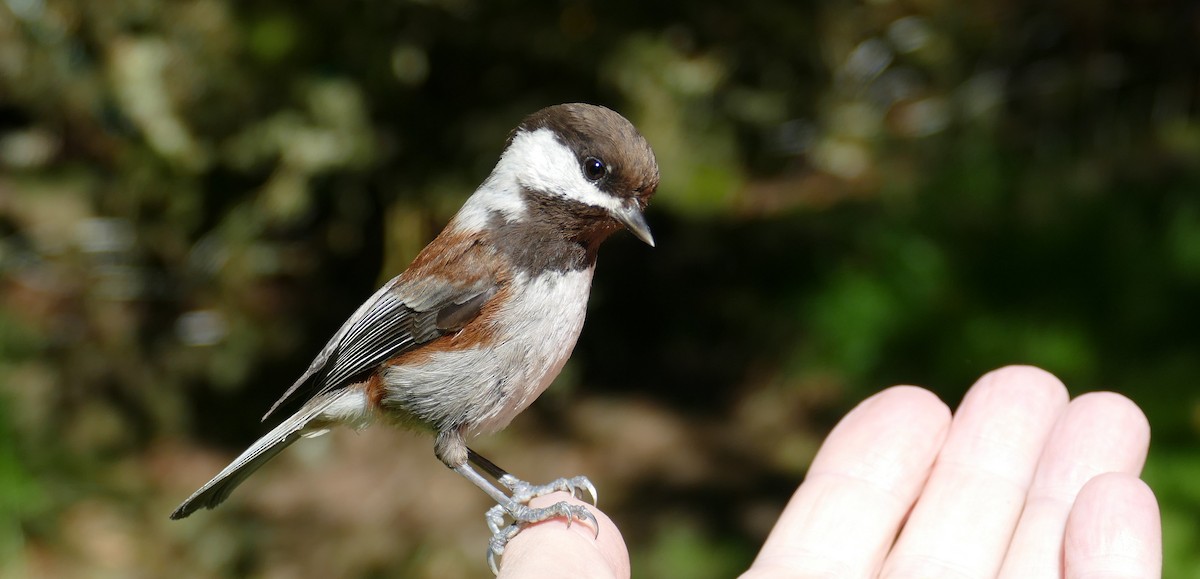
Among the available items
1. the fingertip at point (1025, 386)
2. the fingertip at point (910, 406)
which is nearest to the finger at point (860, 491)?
the fingertip at point (910, 406)

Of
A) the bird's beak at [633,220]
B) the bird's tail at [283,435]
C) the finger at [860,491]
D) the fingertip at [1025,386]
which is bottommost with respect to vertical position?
the bird's tail at [283,435]

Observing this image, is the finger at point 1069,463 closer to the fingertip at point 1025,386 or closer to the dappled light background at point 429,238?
the fingertip at point 1025,386

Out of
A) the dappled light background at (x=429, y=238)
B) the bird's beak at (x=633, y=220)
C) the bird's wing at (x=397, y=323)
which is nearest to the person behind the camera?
the bird's beak at (x=633, y=220)

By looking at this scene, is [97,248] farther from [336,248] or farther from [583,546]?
[583,546]

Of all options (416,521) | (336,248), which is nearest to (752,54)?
(336,248)

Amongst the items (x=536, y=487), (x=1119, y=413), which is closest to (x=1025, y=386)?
(x=1119, y=413)

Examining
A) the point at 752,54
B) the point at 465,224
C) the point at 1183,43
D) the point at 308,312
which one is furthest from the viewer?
the point at 1183,43
